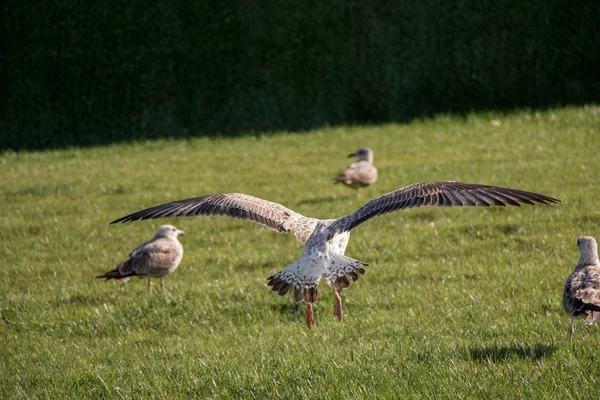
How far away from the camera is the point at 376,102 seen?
66.5 feet

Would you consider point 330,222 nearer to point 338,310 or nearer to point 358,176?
point 338,310

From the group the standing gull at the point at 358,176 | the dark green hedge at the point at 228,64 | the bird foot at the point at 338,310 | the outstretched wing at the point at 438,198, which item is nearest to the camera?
the outstretched wing at the point at 438,198

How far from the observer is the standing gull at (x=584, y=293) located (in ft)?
18.3

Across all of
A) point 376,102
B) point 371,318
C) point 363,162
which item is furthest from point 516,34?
point 371,318

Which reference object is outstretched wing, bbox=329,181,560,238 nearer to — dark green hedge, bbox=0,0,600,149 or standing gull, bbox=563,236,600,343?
standing gull, bbox=563,236,600,343

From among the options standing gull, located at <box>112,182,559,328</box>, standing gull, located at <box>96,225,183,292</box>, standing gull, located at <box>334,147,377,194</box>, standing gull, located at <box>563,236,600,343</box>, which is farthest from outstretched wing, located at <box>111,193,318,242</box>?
standing gull, located at <box>334,147,377,194</box>

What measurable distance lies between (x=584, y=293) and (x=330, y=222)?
2.35 m

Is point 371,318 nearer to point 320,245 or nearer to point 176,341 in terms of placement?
point 320,245

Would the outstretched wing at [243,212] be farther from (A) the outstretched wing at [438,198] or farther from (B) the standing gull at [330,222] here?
(A) the outstretched wing at [438,198]

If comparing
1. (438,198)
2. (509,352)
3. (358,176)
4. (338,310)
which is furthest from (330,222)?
(358,176)

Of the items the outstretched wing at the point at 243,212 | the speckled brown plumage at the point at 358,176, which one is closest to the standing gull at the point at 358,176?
the speckled brown plumage at the point at 358,176

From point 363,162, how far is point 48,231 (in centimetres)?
537

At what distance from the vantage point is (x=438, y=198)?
614cm

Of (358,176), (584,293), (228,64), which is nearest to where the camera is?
Result: (584,293)
